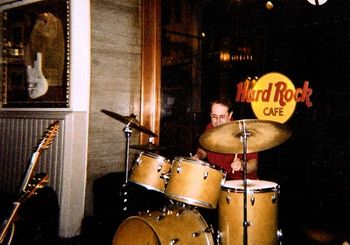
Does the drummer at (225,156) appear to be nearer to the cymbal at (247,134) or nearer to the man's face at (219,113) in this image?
the man's face at (219,113)

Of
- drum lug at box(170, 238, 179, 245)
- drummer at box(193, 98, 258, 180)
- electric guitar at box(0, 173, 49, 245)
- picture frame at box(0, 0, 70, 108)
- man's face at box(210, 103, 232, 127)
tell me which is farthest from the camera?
picture frame at box(0, 0, 70, 108)

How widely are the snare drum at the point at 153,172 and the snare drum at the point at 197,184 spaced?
1.12 ft

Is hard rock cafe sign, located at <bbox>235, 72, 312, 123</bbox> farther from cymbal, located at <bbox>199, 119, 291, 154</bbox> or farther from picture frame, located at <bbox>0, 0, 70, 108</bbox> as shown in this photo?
picture frame, located at <bbox>0, 0, 70, 108</bbox>

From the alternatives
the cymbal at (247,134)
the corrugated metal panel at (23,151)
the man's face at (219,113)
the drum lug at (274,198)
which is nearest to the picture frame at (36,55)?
the corrugated metal panel at (23,151)

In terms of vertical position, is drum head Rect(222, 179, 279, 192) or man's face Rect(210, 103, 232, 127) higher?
man's face Rect(210, 103, 232, 127)

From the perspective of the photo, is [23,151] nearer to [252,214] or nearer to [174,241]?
[174,241]

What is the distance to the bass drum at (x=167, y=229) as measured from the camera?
2.79 m

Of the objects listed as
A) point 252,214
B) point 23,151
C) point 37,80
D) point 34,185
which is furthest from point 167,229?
point 37,80

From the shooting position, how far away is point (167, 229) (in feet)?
9.20

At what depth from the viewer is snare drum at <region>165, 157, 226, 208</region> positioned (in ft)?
9.71

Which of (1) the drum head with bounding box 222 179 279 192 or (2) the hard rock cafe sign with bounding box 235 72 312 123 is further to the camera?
(2) the hard rock cafe sign with bounding box 235 72 312 123

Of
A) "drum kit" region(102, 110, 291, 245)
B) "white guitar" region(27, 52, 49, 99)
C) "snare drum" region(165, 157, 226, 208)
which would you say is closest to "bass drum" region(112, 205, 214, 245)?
"drum kit" region(102, 110, 291, 245)

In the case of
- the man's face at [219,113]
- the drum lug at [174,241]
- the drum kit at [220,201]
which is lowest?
the drum lug at [174,241]

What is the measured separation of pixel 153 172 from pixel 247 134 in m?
1.02
